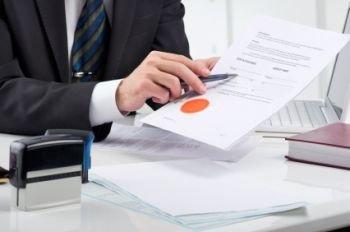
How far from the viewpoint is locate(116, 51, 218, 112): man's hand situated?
988 mm

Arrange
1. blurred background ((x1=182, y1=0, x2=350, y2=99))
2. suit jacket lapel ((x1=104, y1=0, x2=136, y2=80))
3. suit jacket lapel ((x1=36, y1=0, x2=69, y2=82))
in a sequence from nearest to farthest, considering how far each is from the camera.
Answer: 1. suit jacket lapel ((x1=36, y1=0, x2=69, y2=82))
2. suit jacket lapel ((x1=104, y1=0, x2=136, y2=80))
3. blurred background ((x1=182, y1=0, x2=350, y2=99))

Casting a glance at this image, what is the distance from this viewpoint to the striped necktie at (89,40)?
53.2 inches

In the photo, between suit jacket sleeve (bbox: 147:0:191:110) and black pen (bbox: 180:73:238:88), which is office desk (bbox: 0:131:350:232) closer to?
black pen (bbox: 180:73:238:88)

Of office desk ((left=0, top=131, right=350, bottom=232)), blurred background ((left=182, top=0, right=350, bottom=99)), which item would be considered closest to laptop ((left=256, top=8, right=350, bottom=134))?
office desk ((left=0, top=131, right=350, bottom=232))

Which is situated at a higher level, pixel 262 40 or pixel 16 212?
pixel 262 40

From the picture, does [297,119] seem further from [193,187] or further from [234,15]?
[234,15]

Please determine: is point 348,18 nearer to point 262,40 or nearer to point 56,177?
point 262,40

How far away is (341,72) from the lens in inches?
57.2

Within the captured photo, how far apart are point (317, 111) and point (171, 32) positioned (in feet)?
1.62

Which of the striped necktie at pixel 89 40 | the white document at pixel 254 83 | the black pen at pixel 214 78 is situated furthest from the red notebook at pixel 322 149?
the striped necktie at pixel 89 40

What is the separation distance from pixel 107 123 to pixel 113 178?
313 millimetres

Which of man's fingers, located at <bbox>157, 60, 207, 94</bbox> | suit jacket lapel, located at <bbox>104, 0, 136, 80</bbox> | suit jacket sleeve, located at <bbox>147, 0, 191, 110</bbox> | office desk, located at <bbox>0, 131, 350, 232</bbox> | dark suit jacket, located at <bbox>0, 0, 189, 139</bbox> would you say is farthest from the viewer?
suit jacket sleeve, located at <bbox>147, 0, 191, 110</bbox>

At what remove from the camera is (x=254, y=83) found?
0.97m

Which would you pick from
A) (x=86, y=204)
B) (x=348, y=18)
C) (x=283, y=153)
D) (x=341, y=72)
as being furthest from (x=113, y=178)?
(x=348, y=18)
